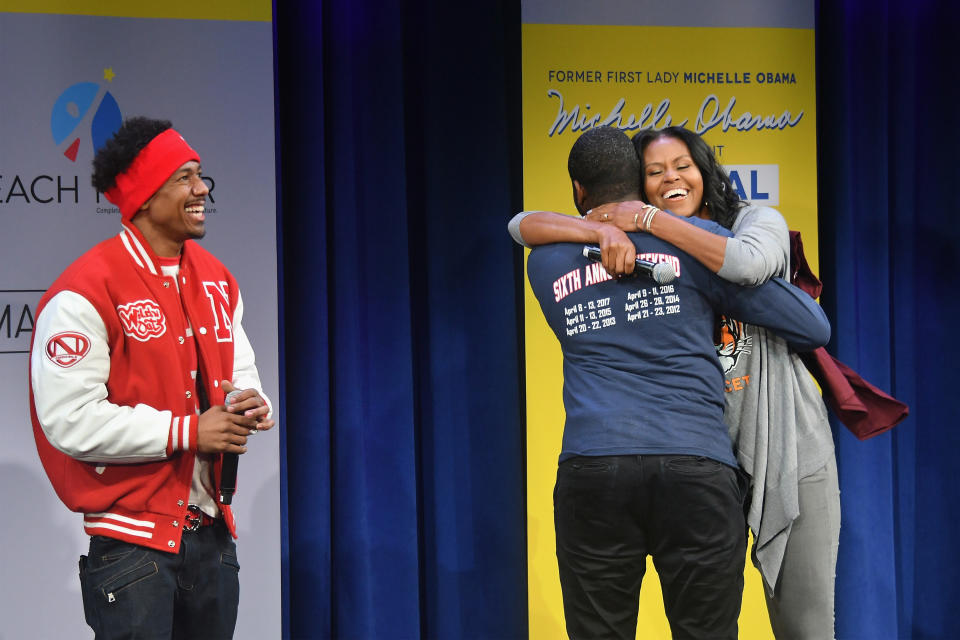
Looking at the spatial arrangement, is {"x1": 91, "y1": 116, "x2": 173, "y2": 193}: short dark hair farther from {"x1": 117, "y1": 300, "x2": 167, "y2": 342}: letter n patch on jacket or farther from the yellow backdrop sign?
the yellow backdrop sign

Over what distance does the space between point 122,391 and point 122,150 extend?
0.55 m

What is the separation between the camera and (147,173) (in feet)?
6.94

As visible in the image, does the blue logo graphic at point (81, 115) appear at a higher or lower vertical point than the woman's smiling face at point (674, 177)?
higher

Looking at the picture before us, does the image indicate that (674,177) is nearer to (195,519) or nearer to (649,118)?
(649,118)

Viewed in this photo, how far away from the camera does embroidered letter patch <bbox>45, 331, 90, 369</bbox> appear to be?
1923mm

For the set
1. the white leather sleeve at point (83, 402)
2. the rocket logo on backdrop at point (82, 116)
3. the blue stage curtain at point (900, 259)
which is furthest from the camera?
the blue stage curtain at point (900, 259)

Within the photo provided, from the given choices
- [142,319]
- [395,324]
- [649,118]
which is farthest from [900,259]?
[142,319]

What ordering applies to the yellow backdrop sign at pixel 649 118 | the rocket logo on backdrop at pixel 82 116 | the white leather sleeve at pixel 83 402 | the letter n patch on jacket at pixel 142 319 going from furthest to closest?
the yellow backdrop sign at pixel 649 118 → the rocket logo on backdrop at pixel 82 116 → the letter n patch on jacket at pixel 142 319 → the white leather sleeve at pixel 83 402

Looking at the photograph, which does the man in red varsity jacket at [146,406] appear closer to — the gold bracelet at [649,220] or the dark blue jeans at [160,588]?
the dark blue jeans at [160,588]

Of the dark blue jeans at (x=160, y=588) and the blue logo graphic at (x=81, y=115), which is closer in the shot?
the dark blue jeans at (x=160, y=588)

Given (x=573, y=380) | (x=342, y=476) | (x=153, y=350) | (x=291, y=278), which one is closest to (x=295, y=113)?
(x=291, y=278)

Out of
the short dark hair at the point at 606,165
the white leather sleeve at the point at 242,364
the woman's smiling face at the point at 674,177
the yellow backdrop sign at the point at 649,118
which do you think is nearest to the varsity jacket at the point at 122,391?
the white leather sleeve at the point at 242,364

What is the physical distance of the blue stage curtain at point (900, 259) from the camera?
368cm

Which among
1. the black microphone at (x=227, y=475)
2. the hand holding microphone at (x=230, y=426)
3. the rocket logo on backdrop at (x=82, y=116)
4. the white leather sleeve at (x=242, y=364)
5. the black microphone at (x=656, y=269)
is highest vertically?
the rocket logo on backdrop at (x=82, y=116)
